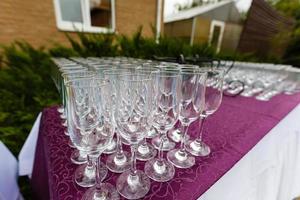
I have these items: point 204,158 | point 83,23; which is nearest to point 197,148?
point 204,158

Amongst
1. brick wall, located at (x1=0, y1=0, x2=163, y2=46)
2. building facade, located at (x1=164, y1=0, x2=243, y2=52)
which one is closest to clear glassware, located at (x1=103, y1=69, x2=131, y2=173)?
brick wall, located at (x1=0, y1=0, x2=163, y2=46)

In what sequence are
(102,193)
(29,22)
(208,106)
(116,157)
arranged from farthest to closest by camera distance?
(29,22), (208,106), (116,157), (102,193)

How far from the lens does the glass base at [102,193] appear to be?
15.3 inches

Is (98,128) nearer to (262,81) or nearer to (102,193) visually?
(102,193)

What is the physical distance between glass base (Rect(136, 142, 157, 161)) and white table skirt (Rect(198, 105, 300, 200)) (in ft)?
0.59

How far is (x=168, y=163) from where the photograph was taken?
491 mm

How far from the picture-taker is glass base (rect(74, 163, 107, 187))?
0.43 metres

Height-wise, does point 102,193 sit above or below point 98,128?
below

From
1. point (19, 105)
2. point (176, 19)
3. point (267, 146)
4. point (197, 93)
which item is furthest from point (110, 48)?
point (176, 19)

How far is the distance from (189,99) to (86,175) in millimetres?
372

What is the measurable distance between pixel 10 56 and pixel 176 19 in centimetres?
598

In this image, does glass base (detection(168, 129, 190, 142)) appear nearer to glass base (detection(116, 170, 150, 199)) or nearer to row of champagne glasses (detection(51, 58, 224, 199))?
row of champagne glasses (detection(51, 58, 224, 199))

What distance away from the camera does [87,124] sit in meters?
0.45

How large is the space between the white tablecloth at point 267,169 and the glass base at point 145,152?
18cm
